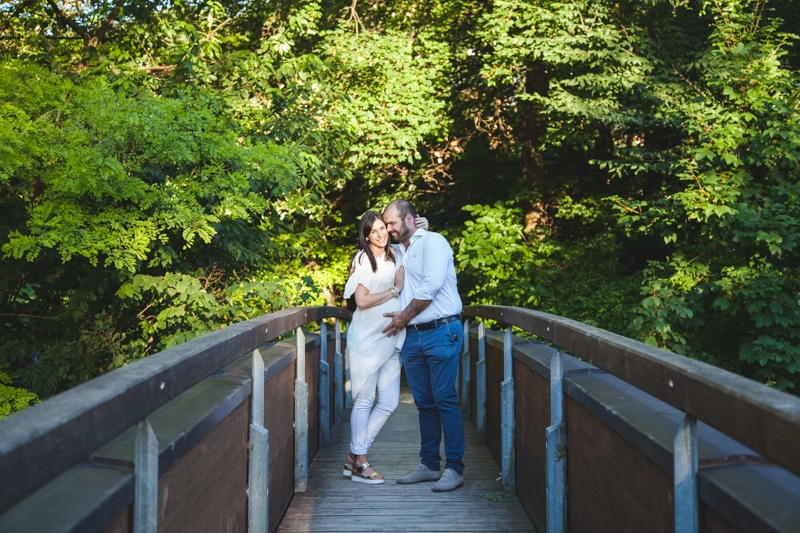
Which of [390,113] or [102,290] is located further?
[390,113]

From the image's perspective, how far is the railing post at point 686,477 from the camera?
1.86 meters

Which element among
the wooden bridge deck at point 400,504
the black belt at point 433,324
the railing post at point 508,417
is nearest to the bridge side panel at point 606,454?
the wooden bridge deck at point 400,504

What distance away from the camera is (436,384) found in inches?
197

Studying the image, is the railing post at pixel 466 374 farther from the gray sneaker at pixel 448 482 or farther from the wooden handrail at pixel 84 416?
the wooden handrail at pixel 84 416

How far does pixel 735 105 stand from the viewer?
1043 cm

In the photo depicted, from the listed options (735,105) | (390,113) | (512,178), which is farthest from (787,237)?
(512,178)

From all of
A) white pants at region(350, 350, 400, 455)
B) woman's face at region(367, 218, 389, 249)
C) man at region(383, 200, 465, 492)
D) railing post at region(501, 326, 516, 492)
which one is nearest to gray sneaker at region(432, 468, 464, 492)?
man at region(383, 200, 465, 492)

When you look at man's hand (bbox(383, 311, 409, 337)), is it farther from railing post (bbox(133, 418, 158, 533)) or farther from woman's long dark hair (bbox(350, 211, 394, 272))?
railing post (bbox(133, 418, 158, 533))

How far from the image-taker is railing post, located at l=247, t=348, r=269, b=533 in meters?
3.37

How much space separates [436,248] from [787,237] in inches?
246

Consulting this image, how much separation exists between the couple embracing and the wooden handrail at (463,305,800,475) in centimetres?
215

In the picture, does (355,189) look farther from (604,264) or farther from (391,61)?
(604,264)

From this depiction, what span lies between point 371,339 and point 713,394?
3.64 metres

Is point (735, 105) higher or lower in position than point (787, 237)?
higher
